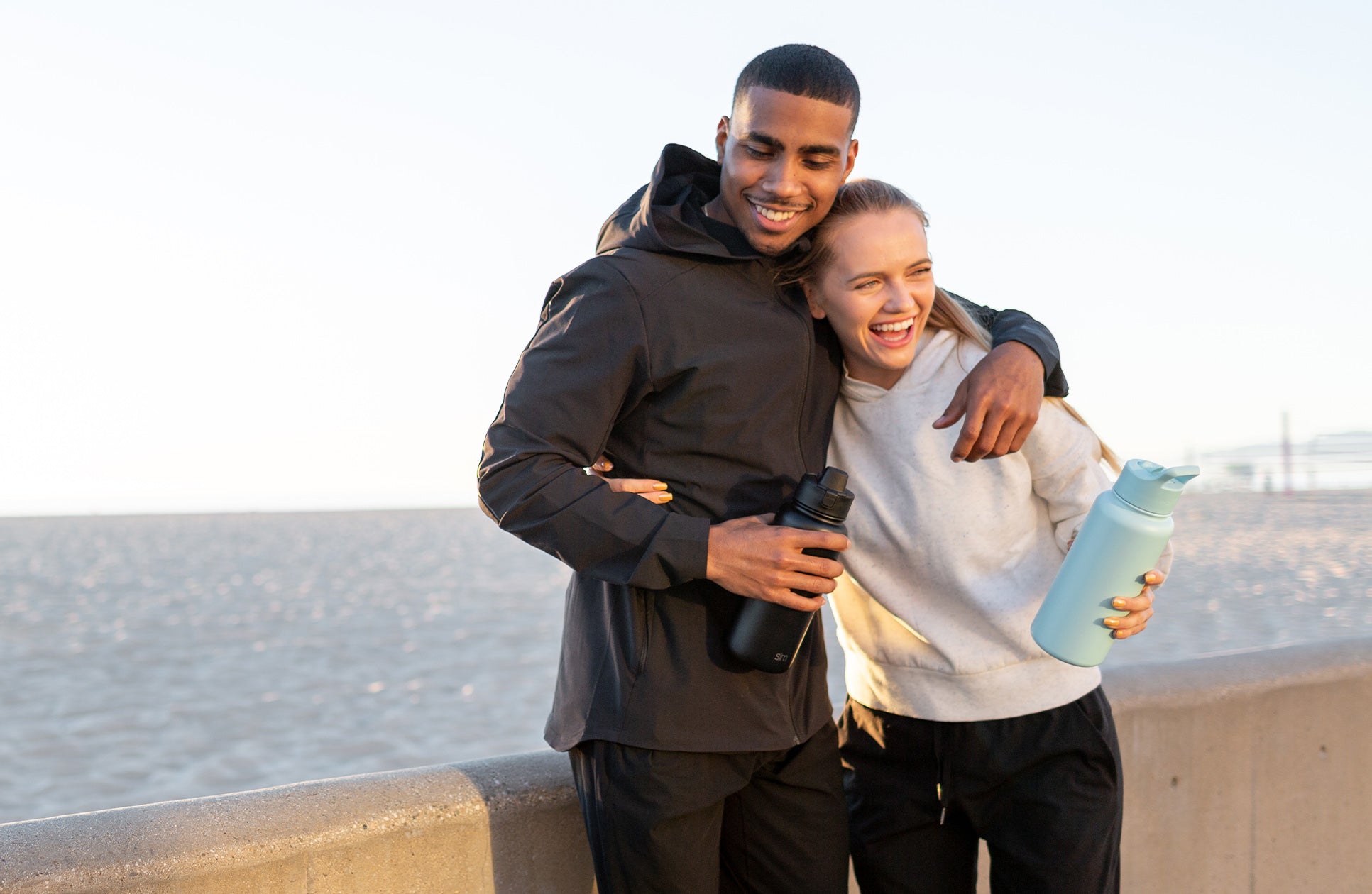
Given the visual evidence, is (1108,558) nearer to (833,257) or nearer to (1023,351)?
(1023,351)

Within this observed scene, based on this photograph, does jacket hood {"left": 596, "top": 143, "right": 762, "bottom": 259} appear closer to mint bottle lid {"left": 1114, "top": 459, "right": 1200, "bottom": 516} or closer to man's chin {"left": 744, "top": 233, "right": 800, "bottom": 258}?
man's chin {"left": 744, "top": 233, "right": 800, "bottom": 258}

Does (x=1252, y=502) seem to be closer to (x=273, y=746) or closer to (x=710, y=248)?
(x=273, y=746)

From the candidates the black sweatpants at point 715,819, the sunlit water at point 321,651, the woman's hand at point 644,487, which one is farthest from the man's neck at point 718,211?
the sunlit water at point 321,651

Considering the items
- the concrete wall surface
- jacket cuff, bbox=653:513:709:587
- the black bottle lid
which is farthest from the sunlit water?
jacket cuff, bbox=653:513:709:587

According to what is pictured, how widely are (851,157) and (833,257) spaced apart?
239 millimetres

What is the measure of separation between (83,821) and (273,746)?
1187cm

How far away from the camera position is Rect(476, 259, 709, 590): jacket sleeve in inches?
72.8

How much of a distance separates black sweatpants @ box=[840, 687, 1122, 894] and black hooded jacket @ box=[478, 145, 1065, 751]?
29 centimetres

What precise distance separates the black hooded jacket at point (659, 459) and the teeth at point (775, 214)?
0.22 feet

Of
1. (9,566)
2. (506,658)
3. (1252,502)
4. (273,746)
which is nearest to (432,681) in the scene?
(506,658)

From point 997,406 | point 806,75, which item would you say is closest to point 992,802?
point 997,406

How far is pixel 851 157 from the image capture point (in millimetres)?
2326

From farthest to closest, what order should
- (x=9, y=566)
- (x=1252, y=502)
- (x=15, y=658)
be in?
(x=1252, y=502) → (x=9, y=566) → (x=15, y=658)

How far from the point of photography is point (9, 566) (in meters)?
46.8
